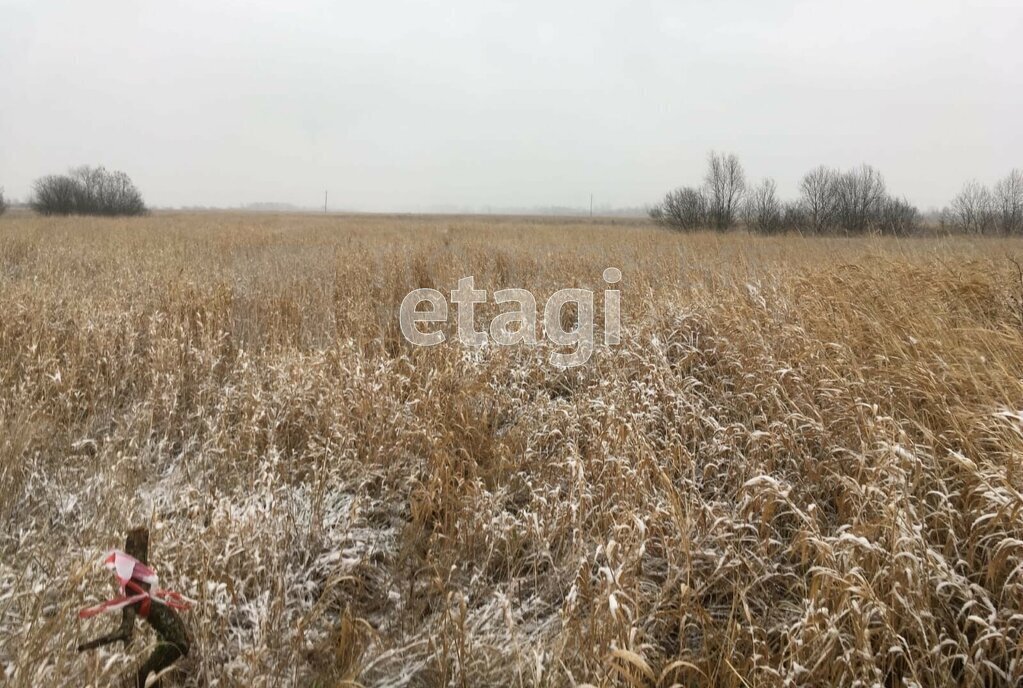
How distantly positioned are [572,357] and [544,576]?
2.29 meters

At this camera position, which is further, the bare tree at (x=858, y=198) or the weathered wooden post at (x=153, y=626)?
the bare tree at (x=858, y=198)

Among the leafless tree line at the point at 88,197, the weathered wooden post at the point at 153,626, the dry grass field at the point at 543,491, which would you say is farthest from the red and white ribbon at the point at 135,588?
the leafless tree line at the point at 88,197

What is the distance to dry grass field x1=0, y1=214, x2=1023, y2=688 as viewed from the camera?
72.1 inches

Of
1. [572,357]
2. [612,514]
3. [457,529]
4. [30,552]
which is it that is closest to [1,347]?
[30,552]

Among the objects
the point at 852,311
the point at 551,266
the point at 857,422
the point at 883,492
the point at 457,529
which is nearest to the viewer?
the point at 883,492

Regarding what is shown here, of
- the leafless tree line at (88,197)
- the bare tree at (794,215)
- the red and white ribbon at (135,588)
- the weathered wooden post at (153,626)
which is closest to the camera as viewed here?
the red and white ribbon at (135,588)

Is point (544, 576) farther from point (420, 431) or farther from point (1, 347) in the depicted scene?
point (1, 347)

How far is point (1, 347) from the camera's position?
433 centimetres

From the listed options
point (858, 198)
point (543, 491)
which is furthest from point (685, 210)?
point (543, 491)

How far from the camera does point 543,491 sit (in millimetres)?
2861

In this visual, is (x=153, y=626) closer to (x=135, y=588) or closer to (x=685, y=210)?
(x=135, y=588)

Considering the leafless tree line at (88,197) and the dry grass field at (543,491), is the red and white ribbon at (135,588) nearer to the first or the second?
the dry grass field at (543,491)

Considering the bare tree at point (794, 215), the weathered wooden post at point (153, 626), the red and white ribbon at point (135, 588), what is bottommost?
the weathered wooden post at point (153, 626)

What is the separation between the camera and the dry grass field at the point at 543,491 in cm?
183
